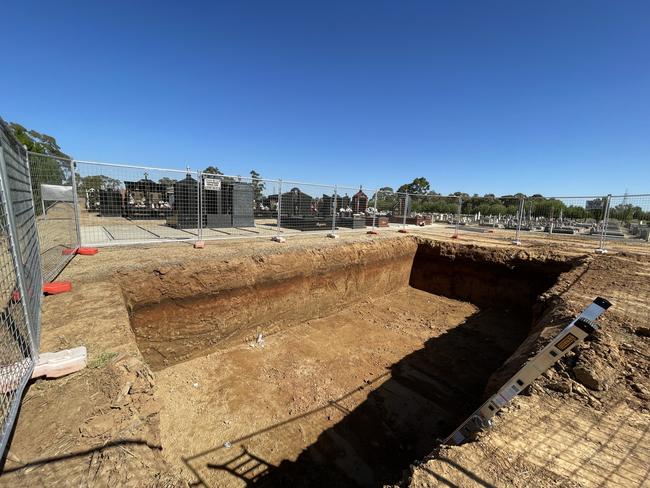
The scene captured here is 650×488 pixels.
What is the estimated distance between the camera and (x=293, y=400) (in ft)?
17.3

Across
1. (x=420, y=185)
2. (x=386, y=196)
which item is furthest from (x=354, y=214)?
(x=420, y=185)

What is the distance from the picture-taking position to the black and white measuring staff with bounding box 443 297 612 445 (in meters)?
2.20

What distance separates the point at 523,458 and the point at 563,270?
942cm

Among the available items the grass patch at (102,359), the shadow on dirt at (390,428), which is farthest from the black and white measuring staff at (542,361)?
the grass patch at (102,359)

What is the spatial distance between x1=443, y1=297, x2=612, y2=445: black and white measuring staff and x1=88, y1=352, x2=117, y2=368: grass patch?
150 inches

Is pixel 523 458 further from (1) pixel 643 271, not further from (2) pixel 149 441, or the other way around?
(1) pixel 643 271

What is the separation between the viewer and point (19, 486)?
1767mm

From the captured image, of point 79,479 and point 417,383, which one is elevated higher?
point 79,479

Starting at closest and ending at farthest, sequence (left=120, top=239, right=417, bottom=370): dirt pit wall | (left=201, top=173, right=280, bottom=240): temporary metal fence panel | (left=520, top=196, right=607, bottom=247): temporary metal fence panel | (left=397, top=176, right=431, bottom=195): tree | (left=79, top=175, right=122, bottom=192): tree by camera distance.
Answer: (left=120, top=239, right=417, bottom=370): dirt pit wall → (left=79, top=175, right=122, bottom=192): tree → (left=201, top=173, right=280, bottom=240): temporary metal fence panel → (left=520, top=196, right=607, bottom=247): temporary metal fence panel → (left=397, top=176, right=431, bottom=195): tree

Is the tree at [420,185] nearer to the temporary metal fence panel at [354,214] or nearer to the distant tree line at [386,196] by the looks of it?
the distant tree line at [386,196]

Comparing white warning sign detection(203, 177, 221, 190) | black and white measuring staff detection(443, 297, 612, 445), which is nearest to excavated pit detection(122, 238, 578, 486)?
black and white measuring staff detection(443, 297, 612, 445)

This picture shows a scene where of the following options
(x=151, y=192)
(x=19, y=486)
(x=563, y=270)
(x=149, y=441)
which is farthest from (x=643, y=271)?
(x=151, y=192)

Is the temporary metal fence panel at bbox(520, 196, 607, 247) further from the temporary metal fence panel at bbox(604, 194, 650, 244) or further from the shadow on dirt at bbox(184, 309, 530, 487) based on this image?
the shadow on dirt at bbox(184, 309, 530, 487)

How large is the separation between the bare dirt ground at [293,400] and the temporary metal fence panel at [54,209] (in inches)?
16.1
